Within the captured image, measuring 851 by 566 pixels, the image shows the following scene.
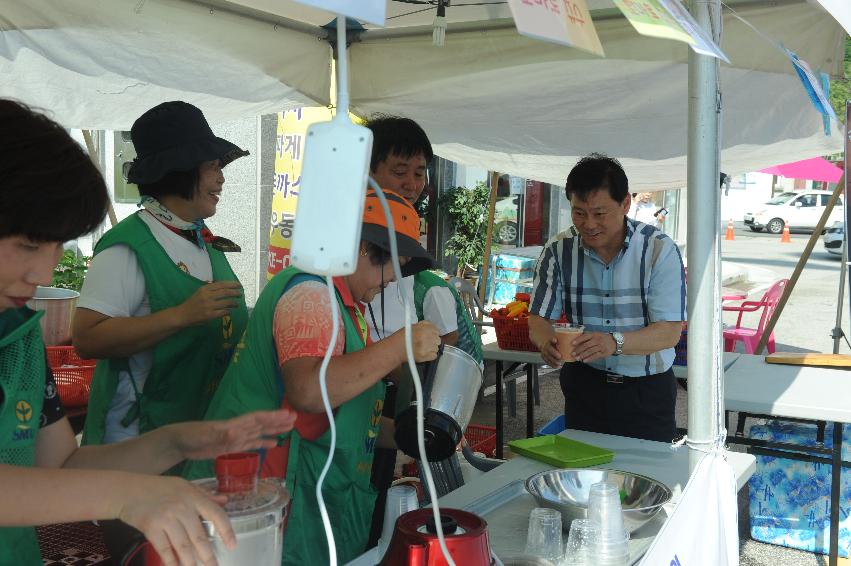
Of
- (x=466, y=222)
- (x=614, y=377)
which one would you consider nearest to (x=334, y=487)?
(x=614, y=377)

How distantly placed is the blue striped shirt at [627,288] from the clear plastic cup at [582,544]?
1674 millimetres

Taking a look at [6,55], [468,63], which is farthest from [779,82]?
[6,55]

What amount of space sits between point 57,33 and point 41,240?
2287 millimetres

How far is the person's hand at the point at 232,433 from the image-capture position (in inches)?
54.8

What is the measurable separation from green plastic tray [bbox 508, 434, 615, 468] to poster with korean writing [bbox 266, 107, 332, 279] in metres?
3.10

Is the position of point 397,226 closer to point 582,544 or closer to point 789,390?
point 582,544

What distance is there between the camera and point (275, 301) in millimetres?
1751

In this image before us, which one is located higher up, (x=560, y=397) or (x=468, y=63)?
(x=468, y=63)

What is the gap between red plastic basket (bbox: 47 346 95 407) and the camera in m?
3.09

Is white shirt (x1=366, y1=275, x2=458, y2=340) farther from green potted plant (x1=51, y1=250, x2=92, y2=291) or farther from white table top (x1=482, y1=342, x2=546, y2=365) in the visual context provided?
green potted plant (x1=51, y1=250, x2=92, y2=291)

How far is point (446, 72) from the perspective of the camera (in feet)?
13.7

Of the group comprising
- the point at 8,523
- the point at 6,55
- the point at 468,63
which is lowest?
the point at 8,523

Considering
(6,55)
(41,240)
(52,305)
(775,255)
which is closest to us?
(41,240)

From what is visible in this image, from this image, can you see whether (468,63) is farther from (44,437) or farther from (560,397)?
(560,397)
